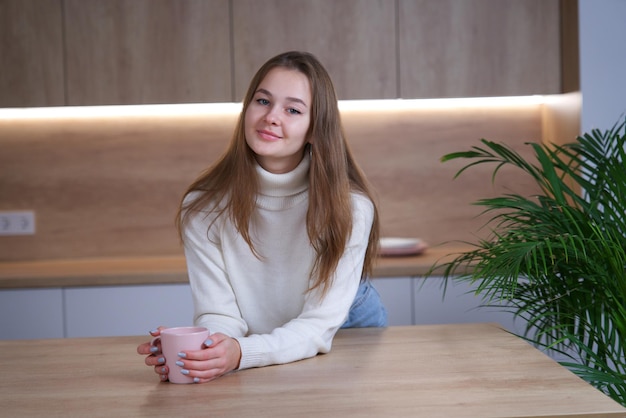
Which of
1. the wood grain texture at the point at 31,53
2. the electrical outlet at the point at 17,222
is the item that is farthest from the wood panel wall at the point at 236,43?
the electrical outlet at the point at 17,222

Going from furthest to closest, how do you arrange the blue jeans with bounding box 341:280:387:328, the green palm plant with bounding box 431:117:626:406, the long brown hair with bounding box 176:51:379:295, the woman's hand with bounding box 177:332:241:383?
the blue jeans with bounding box 341:280:387:328 < the green palm plant with bounding box 431:117:626:406 < the long brown hair with bounding box 176:51:379:295 < the woman's hand with bounding box 177:332:241:383

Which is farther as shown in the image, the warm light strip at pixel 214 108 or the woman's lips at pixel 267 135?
the warm light strip at pixel 214 108

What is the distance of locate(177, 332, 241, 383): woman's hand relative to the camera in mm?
1325

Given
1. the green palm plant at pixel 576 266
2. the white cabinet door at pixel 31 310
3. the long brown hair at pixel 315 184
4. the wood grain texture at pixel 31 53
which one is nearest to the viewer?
the long brown hair at pixel 315 184

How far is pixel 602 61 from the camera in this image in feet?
10.4

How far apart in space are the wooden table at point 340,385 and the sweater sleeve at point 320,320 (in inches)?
0.8

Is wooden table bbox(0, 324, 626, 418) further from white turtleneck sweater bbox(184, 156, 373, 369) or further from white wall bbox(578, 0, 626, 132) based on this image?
white wall bbox(578, 0, 626, 132)

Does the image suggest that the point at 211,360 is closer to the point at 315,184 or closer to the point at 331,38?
the point at 315,184

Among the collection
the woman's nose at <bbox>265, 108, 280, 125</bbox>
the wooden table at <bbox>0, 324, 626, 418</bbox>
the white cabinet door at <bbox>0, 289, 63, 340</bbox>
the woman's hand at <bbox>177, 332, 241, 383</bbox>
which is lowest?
the white cabinet door at <bbox>0, 289, 63, 340</bbox>

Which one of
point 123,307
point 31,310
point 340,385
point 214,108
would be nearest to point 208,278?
point 340,385

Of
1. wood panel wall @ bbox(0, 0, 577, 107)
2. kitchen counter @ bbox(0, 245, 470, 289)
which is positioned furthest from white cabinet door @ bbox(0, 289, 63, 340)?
wood panel wall @ bbox(0, 0, 577, 107)

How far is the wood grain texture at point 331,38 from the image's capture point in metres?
3.27

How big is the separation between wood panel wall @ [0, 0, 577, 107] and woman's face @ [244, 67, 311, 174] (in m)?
1.55

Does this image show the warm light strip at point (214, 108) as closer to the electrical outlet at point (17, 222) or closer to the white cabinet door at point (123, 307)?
the electrical outlet at point (17, 222)
